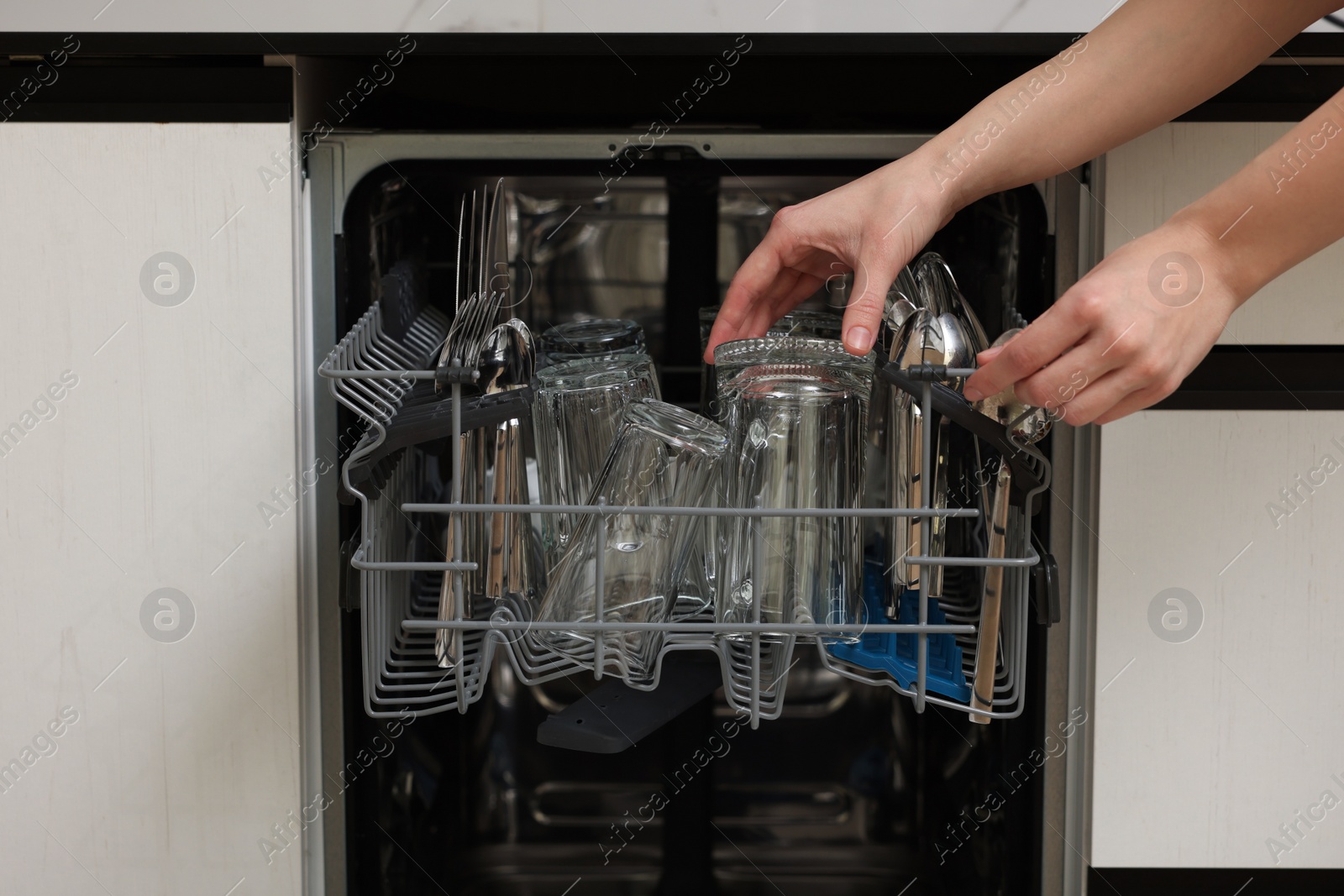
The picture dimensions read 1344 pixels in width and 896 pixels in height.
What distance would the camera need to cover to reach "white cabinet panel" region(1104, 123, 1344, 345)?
0.77 m

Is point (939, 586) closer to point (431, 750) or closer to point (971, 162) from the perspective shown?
point (971, 162)

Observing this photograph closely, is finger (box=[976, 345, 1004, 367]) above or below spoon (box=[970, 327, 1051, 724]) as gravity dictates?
above

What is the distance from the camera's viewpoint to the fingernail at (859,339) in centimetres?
65

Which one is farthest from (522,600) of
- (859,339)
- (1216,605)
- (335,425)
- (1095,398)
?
(1216,605)

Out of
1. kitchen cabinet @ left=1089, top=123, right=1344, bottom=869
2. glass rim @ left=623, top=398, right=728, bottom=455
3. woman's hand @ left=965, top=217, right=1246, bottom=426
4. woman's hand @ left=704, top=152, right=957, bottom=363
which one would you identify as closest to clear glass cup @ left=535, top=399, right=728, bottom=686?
glass rim @ left=623, top=398, right=728, bottom=455

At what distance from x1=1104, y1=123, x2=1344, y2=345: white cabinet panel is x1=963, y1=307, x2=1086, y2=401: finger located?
0.22 m

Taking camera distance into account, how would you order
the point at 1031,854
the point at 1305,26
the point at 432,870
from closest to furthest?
the point at 1305,26 < the point at 1031,854 < the point at 432,870

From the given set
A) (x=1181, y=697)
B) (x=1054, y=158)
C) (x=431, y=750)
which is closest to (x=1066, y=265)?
(x=1054, y=158)

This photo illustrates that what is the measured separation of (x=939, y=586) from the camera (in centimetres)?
73

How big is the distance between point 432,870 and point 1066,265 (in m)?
0.82

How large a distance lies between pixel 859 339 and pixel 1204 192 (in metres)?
0.34

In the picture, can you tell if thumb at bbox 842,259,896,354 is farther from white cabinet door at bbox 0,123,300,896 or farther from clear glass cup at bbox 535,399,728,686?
white cabinet door at bbox 0,123,300,896

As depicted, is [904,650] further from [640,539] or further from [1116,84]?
[1116,84]

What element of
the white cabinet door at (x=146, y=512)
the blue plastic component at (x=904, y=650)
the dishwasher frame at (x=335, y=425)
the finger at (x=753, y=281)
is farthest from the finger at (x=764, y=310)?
the white cabinet door at (x=146, y=512)
